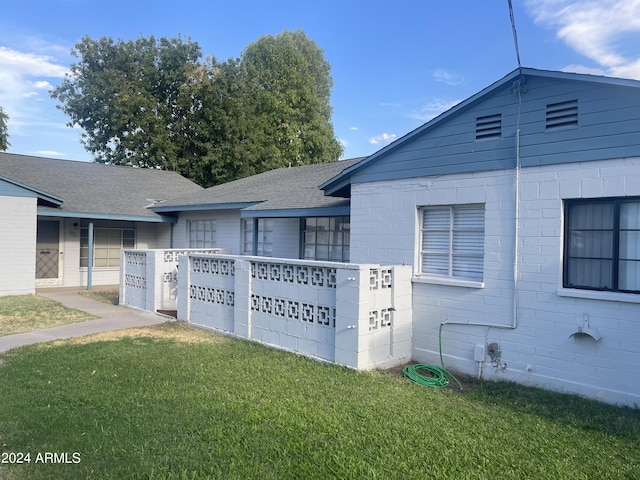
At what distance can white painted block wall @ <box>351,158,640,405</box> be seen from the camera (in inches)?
233

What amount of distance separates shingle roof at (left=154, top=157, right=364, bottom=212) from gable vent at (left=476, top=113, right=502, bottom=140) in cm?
373

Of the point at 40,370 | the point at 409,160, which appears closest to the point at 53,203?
the point at 40,370

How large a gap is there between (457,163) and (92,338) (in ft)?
22.9

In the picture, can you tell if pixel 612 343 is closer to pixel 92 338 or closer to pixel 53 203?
pixel 92 338

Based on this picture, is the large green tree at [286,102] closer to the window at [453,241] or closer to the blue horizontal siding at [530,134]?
the blue horizontal siding at [530,134]

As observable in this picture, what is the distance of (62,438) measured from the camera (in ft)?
14.4

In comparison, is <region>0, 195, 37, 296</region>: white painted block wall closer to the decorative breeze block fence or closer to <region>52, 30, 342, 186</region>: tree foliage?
the decorative breeze block fence

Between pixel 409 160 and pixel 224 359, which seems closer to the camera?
pixel 224 359

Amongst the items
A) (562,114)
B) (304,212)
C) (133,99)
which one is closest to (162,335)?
(304,212)

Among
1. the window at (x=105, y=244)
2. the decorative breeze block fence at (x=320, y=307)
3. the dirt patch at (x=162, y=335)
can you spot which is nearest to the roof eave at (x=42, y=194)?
the window at (x=105, y=244)

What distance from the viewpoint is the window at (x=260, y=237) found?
14.1 metres

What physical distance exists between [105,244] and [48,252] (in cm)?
190

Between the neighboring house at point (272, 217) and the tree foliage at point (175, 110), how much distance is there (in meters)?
13.2

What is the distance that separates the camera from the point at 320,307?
→ 753cm
